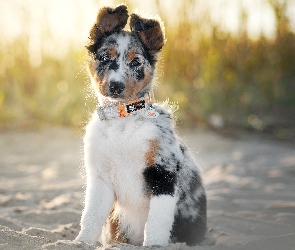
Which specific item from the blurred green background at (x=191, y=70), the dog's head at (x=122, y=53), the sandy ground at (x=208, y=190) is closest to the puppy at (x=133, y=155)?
the dog's head at (x=122, y=53)

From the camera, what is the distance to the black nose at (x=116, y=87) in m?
3.89

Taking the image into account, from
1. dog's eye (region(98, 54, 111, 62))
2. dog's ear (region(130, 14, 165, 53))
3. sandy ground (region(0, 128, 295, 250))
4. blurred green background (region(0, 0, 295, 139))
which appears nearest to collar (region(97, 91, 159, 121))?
dog's eye (region(98, 54, 111, 62))

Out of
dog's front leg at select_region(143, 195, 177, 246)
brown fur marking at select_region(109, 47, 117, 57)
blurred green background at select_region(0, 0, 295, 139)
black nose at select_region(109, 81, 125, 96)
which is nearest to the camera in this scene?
dog's front leg at select_region(143, 195, 177, 246)

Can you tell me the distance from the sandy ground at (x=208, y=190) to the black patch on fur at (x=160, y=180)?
41 centimetres

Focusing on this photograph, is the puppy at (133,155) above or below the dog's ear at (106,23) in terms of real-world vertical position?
below

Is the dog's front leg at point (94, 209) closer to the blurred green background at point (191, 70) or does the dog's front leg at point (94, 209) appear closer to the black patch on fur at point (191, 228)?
the black patch on fur at point (191, 228)

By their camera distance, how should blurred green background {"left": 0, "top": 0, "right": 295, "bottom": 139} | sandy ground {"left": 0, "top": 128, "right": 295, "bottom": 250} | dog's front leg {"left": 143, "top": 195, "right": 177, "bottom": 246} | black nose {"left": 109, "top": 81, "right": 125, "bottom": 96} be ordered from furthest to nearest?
blurred green background {"left": 0, "top": 0, "right": 295, "bottom": 139} → sandy ground {"left": 0, "top": 128, "right": 295, "bottom": 250} → black nose {"left": 109, "top": 81, "right": 125, "bottom": 96} → dog's front leg {"left": 143, "top": 195, "right": 177, "bottom": 246}

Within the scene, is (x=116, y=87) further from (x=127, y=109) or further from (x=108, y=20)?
(x=108, y=20)

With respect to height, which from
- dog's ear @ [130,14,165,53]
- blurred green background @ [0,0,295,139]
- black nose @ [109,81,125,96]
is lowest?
black nose @ [109,81,125,96]

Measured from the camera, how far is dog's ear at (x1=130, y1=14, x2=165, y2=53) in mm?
4215

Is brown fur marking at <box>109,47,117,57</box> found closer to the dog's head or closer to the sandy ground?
the dog's head

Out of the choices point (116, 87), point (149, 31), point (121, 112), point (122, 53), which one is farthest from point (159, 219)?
point (149, 31)

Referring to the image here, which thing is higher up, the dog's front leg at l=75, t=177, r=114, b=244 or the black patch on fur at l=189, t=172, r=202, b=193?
the black patch on fur at l=189, t=172, r=202, b=193

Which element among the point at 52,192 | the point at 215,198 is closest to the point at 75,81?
the point at 52,192
